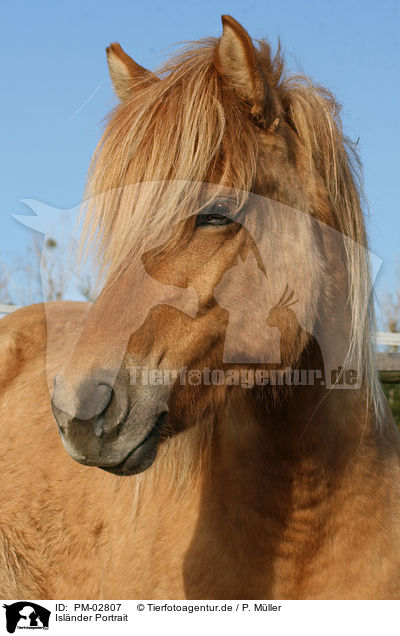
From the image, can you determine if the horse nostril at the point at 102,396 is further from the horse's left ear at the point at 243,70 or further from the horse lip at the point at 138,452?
the horse's left ear at the point at 243,70

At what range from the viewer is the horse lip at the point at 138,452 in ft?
6.37

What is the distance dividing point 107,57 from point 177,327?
132 centimetres

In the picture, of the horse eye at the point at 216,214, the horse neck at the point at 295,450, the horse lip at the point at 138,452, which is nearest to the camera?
the horse lip at the point at 138,452

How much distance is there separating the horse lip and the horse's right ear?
4.53 feet

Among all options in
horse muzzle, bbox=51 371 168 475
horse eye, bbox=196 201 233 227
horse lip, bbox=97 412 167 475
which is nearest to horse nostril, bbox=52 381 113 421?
horse muzzle, bbox=51 371 168 475

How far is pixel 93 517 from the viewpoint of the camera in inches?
123

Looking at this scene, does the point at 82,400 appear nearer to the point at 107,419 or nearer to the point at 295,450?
the point at 107,419

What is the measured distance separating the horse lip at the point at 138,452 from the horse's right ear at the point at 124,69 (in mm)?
1382

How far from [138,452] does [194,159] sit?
98 centimetres

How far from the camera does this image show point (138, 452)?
6.40 ft
